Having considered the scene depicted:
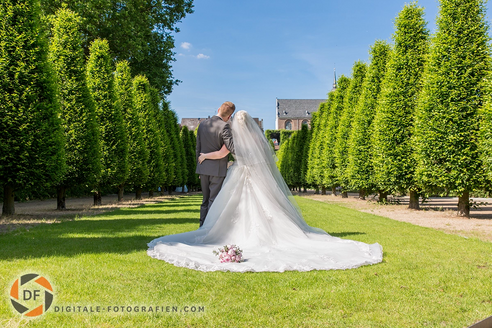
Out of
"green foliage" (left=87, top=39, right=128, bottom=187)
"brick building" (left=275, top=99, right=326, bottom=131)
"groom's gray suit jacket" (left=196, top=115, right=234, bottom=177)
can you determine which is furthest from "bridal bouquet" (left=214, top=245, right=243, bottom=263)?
"brick building" (left=275, top=99, right=326, bottom=131)

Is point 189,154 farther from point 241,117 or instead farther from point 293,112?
point 293,112

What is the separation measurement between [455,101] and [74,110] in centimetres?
1580

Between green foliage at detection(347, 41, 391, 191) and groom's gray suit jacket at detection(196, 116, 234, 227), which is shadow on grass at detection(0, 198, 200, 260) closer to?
groom's gray suit jacket at detection(196, 116, 234, 227)

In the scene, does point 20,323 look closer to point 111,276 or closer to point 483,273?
point 111,276

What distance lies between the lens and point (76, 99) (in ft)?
52.3

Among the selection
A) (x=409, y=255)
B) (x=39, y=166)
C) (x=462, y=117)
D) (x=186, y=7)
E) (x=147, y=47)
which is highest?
(x=186, y=7)

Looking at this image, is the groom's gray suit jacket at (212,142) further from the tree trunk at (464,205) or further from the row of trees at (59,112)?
the tree trunk at (464,205)

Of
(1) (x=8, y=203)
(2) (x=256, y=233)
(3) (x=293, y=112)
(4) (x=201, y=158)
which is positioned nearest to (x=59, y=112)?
(1) (x=8, y=203)

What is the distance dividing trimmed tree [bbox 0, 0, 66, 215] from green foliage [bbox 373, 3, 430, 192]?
46.9 feet

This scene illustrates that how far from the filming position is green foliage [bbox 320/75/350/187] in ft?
91.9

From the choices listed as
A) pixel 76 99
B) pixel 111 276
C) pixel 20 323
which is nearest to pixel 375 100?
pixel 76 99

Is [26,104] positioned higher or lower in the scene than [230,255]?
higher

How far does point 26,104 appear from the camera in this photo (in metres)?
12.2

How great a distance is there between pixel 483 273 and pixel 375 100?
55.4 feet
